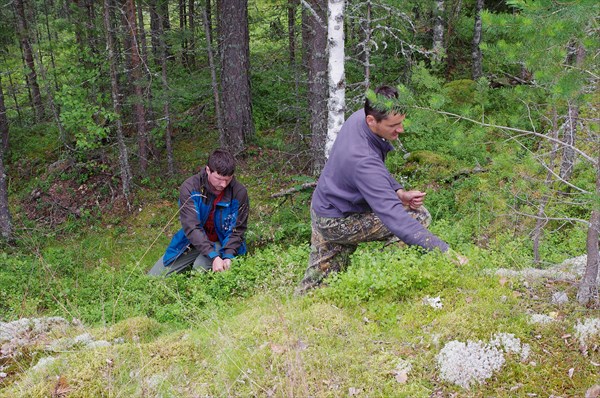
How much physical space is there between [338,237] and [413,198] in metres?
0.89

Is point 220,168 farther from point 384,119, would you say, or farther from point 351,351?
point 351,351

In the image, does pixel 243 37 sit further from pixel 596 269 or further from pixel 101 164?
pixel 596 269

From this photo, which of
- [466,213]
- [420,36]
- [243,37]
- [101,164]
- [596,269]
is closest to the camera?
[596,269]

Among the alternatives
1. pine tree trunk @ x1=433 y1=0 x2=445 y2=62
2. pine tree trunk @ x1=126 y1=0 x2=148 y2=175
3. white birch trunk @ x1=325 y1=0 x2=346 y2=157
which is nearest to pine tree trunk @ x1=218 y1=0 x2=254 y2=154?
pine tree trunk @ x1=126 y1=0 x2=148 y2=175

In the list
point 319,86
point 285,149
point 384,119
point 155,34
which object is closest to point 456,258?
point 384,119

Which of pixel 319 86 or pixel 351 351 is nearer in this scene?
pixel 351 351

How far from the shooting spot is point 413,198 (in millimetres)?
4797

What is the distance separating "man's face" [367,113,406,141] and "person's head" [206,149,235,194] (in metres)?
2.24

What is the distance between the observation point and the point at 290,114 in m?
14.0

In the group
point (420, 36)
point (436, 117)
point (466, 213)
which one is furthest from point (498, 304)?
point (420, 36)

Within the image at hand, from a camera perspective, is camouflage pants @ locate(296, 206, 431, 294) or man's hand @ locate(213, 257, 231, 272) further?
man's hand @ locate(213, 257, 231, 272)

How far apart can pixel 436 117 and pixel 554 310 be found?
1.81 metres

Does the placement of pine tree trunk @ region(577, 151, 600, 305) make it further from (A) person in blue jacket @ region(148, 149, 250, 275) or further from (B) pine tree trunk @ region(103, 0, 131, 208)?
(B) pine tree trunk @ region(103, 0, 131, 208)

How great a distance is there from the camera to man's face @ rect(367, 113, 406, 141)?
4.06 meters
